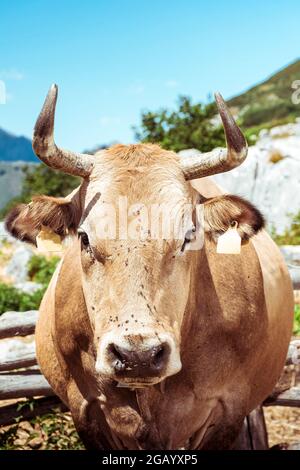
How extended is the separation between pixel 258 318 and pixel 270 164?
44.5 ft

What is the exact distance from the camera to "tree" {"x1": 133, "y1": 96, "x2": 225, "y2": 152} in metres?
25.8

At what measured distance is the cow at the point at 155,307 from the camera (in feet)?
9.98

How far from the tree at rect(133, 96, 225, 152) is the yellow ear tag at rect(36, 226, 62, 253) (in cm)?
2164

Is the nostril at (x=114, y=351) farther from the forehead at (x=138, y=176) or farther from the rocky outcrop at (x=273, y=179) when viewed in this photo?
the rocky outcrop at (x=273, y=179)

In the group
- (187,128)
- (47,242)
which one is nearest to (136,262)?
(47,242)

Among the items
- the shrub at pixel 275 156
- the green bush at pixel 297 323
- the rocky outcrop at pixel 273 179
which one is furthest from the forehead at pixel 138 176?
the shrub at pixel 275 156

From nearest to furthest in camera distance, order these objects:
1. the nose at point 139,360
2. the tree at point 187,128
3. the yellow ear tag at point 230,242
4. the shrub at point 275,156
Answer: the nose at point 139,360, the yellow ear tag at point 230,242, the shrub at point 275,156, the tree at point 187,128

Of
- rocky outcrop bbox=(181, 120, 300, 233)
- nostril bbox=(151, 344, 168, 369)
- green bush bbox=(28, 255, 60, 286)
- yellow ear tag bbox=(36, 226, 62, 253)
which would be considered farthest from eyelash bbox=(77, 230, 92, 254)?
rocky outcrop bbox=(181, 120, 300, 233)

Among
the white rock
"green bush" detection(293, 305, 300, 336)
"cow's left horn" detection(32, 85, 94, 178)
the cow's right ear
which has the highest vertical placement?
"cow's left horn" detection(32, 85, 94, 178)

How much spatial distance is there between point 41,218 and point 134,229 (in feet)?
2.63

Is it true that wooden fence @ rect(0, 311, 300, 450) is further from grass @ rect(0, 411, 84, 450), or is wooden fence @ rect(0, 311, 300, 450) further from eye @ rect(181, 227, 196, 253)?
eye @ rect(181, 227, 196, 253)

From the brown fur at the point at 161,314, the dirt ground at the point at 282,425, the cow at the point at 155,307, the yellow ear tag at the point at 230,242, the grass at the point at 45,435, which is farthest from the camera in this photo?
the dirt ground at the point at 282,425

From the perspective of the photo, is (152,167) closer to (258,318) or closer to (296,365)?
(258,318)

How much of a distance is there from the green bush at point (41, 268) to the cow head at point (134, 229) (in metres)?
9.55
